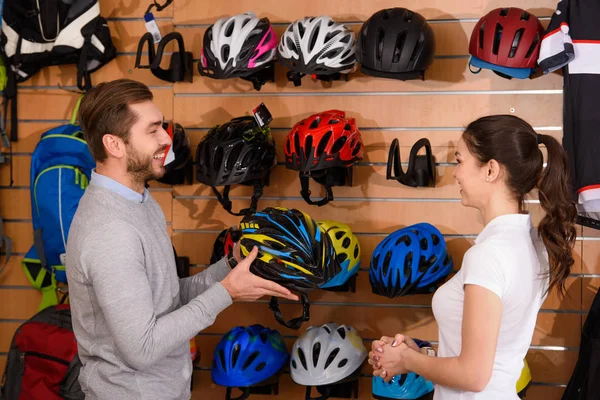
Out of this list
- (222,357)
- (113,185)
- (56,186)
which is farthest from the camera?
(56,186)

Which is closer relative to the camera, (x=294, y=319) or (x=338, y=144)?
(x=294, y=319)

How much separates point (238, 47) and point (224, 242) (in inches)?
38.6

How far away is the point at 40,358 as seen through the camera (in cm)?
346

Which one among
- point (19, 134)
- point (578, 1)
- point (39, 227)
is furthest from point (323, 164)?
point (19, 134)

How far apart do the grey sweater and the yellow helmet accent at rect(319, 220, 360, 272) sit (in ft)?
3.51

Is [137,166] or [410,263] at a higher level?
[137,166]

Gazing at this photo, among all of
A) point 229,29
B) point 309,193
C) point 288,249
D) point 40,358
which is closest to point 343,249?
point 309,193

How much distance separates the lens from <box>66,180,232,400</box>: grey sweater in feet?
6.73

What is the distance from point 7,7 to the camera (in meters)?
3.83

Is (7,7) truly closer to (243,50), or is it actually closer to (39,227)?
(39,227)

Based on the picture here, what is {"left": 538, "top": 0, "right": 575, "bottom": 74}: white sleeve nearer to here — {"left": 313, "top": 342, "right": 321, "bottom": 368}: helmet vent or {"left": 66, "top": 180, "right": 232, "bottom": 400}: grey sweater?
{"left": 313, "top": 342, "right": 321, "bottom": 368}: helmet vent

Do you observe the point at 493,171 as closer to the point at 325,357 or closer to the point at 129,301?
the point at 129,301

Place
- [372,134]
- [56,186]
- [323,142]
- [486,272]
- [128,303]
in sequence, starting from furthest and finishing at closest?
1. [56,186]
2. [372,134]
3. [323,142]
4. [128,303]
5. [486,272]

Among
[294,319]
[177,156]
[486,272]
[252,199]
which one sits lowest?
[294,319]
